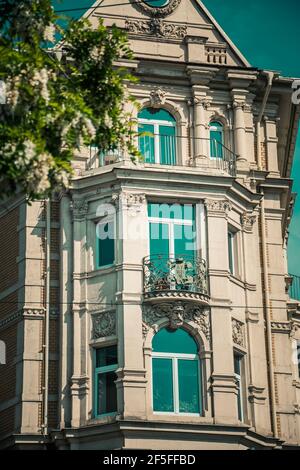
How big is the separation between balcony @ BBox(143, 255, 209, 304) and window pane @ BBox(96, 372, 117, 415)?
8.13 feet

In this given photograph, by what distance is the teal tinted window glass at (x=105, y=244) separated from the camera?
3512cm

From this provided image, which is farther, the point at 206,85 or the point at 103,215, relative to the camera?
the point at 206,85

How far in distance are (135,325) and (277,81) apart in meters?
9.97

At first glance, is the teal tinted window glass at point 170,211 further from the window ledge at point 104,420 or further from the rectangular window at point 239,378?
the window ledge at point 104,420

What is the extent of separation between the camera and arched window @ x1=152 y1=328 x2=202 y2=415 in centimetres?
3341

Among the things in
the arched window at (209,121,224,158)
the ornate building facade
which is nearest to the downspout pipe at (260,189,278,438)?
the ornate building facade

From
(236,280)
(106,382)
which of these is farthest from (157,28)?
(106,382)

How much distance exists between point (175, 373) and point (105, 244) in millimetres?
4484

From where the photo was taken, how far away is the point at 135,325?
111ft

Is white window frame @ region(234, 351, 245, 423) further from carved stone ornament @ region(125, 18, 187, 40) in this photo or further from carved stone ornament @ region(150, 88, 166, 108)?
carved stone ornament @ region(125, 18, 187, 40)

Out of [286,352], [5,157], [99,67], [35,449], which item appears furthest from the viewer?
[286,352]

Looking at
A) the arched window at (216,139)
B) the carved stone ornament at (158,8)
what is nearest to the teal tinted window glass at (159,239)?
the arched window at (216,139)

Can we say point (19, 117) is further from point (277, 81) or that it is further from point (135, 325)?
point (277, 81)

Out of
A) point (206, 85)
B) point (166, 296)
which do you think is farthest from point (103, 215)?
point (206, 85)
